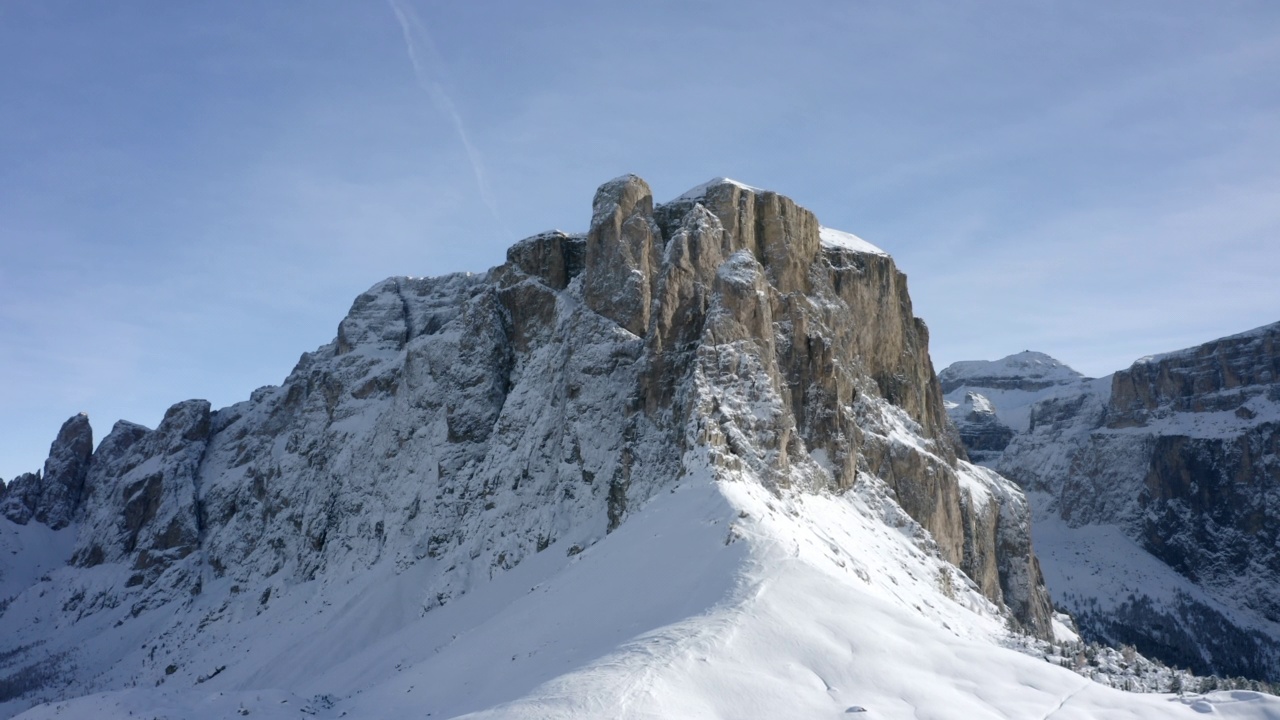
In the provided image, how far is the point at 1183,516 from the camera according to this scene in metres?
171

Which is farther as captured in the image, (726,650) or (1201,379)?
(1201,379)

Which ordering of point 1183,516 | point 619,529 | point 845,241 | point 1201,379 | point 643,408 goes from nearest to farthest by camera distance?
1. point 619,529
2. point 643,408
3. point 845,241
4. point 1183,516
5. point 1201,379

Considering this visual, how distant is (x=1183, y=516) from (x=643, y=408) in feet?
504

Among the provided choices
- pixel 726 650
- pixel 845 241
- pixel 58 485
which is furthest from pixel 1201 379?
Answer: pixel 58 485

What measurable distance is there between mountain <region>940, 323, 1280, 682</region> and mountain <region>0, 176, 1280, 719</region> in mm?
86587

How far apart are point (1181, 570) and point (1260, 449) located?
25.2 meters

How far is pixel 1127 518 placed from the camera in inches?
7156

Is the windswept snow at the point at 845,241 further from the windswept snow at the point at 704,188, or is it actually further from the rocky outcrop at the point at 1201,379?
the rocky outcrop at the point at 1201,379

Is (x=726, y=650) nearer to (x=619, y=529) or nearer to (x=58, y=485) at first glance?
(x=619, y=529)

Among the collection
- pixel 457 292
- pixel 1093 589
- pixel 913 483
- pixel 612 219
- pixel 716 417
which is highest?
pixel 457 292

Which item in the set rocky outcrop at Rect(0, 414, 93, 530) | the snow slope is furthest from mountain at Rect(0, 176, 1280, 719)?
rocky outcrop at Rect(0, 414, 93, 530)

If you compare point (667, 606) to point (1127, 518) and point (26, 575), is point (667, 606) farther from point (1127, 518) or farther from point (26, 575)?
point (1127, 518)

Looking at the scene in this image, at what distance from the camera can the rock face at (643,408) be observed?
53.2 meters

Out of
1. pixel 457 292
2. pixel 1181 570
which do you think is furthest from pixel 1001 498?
pixel 1181 570
